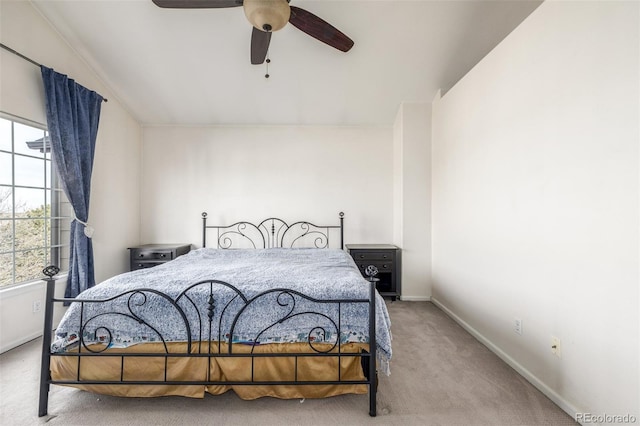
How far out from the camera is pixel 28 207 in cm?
255

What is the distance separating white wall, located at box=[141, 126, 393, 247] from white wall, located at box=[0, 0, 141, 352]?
1.09ft

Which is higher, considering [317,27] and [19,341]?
[317,27]

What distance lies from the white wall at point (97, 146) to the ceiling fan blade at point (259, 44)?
2062 millimetres

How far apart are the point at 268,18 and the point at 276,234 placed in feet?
9.16

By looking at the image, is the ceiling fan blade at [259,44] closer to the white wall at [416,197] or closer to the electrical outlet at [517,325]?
the white wall at [416,197]

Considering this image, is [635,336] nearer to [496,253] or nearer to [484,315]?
[496,253]

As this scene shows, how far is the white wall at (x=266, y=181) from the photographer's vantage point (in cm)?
390

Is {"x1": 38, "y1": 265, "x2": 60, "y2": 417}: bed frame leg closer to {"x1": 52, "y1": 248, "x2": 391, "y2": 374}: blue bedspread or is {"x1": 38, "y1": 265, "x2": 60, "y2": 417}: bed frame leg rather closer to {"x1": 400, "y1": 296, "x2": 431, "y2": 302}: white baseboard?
{"x1": 52, "y1": 248, "x2": 391, "y2": 374}: blue bedspread

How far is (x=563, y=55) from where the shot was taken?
1.63 metres

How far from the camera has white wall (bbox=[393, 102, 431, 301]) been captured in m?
3.52

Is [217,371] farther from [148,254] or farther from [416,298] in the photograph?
[416,298]

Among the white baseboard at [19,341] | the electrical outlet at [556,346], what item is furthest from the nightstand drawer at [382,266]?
the white baseboard at [19,341]

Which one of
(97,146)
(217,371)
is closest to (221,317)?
(217,371)

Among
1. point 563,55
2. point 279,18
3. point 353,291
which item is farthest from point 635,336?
point 279,18
